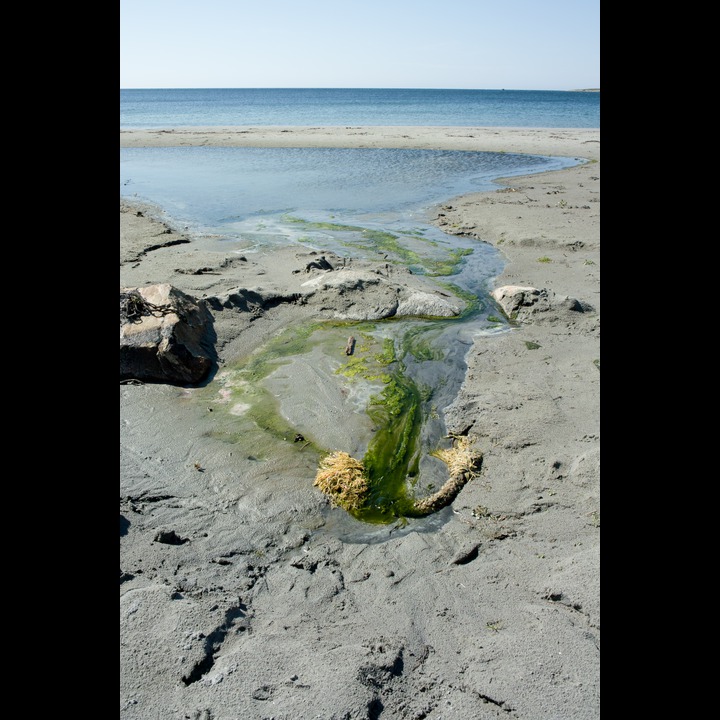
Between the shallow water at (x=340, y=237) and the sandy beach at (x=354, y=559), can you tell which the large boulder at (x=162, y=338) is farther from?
the shallow water at (x=340, y=237)

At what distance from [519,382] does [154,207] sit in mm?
12730

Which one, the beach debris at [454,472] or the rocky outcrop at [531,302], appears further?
the rocky outcrop at [531,302]

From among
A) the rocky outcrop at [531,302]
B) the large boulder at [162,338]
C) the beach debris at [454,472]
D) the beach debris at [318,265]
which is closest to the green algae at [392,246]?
the beach debris at [318,265]

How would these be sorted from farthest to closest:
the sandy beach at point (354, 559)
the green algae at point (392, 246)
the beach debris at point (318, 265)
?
the green algae at point (392, 246) < the beach debris at point (318, 265) < the sandy beach at point (354, 559)

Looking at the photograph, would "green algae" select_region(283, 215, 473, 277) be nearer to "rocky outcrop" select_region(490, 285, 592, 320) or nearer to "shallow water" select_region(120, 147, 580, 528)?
"shallow water" select_region(120, 147, 580, 528)

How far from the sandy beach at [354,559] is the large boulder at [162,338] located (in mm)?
203

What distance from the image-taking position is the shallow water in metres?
6.25

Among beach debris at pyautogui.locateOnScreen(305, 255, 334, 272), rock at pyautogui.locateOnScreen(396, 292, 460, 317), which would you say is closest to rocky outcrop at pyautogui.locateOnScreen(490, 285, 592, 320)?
rock at pyautogui.locateOnScreen(396, 292, 460, 317)

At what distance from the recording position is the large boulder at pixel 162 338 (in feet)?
23.3

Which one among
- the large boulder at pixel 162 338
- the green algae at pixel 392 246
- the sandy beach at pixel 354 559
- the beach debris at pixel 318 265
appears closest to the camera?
the sandy beach at pixel 354 559

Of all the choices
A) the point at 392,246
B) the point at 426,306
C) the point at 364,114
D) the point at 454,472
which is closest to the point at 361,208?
the point at 392,246

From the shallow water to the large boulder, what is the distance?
0.43 meters

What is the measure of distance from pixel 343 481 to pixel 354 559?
38.6 inches
